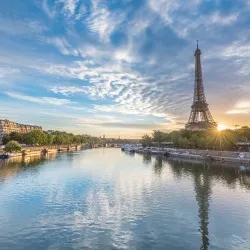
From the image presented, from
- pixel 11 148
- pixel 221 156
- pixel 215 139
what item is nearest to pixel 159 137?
pixel 215 139

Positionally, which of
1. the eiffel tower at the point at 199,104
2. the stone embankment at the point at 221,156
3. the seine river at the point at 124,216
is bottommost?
the seine river at the point at 124,216

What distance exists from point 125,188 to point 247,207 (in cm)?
1324

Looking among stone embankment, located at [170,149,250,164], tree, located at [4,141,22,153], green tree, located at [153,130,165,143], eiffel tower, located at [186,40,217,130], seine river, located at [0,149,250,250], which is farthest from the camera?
green tree, located at [153,130,165,143]

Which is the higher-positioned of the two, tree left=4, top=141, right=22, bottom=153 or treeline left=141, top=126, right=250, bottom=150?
treeline left=141, top=126, right=250, bottom=150

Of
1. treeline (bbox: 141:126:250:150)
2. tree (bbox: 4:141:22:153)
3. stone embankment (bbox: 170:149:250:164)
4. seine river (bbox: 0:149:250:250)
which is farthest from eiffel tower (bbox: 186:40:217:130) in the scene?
seine river (bbox: 0:149:250:250)

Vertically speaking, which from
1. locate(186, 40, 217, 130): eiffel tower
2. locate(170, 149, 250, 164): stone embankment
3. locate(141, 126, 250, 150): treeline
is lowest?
locate(170, 149, 250, 164): stone embankment

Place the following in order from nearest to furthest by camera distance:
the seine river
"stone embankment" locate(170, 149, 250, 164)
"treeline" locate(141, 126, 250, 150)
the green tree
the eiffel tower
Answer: the seine river
"stone embankment" locate(170, 149, 250, 164)
"treeline" locate(141, 126, 250, 150)
the eiffel tower
the green tree

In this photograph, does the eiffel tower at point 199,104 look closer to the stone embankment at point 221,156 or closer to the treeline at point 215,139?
the treeline at point 215,139

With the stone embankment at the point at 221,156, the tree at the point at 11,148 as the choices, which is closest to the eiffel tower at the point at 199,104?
the stone embankment at the point at 221,156

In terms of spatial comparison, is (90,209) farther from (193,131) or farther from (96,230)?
(193,131)

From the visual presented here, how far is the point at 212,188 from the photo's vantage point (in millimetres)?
32219

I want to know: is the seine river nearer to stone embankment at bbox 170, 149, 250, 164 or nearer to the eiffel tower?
stone embankment at bbox 170, 149, 250, 164

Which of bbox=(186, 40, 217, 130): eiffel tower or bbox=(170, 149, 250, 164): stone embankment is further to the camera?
bbox=(186, 40, 217, 130): eiffel tower

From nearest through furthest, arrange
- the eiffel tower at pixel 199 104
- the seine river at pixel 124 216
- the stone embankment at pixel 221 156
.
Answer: the seine river at pixel 124 216, the stone embankment at pixel 221 156, the eiffel tower at pixel 199 104
